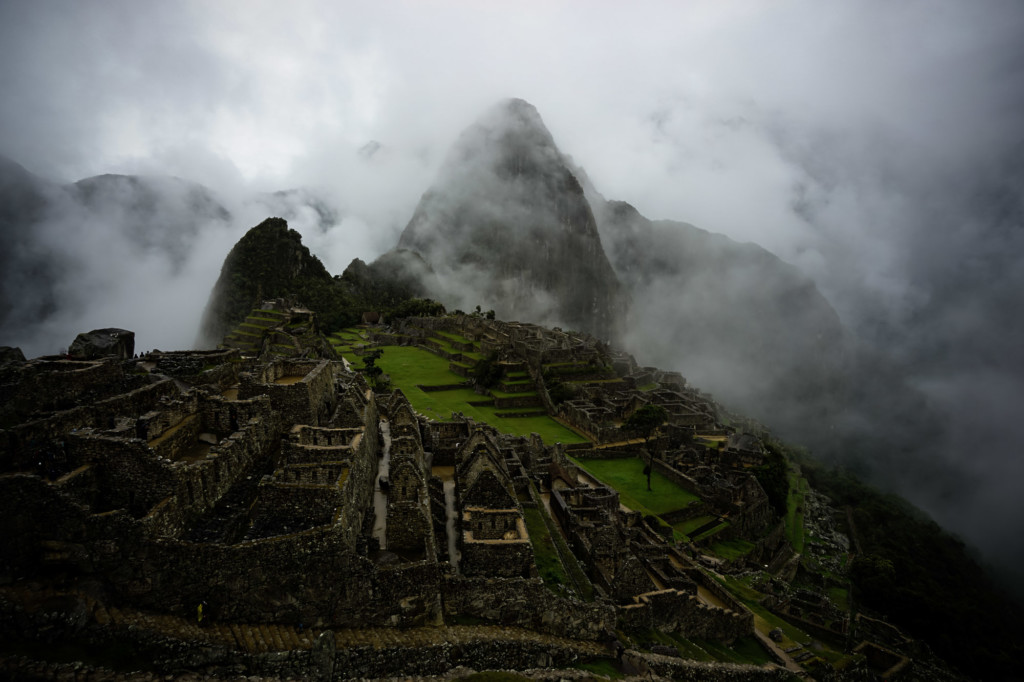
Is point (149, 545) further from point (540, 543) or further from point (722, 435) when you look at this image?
point (722, 435)

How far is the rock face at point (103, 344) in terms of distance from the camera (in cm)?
1809

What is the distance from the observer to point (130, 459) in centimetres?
1023

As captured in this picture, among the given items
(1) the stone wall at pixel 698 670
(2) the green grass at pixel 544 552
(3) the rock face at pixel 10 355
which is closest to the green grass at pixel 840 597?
(1) the stone wall at pixel 698 670

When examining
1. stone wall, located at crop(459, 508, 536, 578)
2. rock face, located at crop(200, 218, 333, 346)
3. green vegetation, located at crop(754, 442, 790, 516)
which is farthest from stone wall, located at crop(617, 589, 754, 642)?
A: rock face, located at crop(200, 218, 333, 346)

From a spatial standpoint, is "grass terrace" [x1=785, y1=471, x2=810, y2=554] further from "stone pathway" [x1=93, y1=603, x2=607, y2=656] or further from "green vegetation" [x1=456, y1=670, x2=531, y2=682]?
"stone pathway" [x1=93, y1=603, x2=607, y2=656]

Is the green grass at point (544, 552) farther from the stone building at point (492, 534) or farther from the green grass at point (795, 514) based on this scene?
the green grass at point (795, 514)

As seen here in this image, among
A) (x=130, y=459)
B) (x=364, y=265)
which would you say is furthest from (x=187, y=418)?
(x=364, y=265)

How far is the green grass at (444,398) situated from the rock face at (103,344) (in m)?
17.7

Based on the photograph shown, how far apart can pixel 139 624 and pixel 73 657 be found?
3.48 ft

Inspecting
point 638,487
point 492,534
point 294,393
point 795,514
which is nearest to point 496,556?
point 492,534

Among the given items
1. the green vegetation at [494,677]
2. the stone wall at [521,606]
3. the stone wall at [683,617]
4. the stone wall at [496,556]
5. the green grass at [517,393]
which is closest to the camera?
the green vegetation at [494,677]

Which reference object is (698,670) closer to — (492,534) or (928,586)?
(492,534)

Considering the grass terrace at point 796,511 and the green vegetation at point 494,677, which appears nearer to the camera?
the green vegetation at point 494,677

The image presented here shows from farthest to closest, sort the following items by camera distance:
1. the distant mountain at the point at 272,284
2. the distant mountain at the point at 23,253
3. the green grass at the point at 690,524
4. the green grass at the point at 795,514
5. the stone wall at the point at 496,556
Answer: the distant mountain at the point at 272,284, the distant mountain at the point at 23,253, the green grass at the point at 795,514, the green grass at the point at 690,524, the stone wall at the point at 496,556
